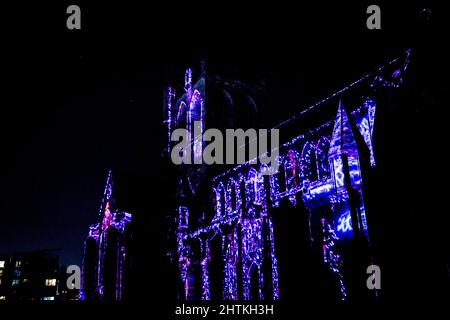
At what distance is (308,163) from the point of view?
13336 mm

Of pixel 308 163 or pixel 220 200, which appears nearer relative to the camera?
pixel 308 163

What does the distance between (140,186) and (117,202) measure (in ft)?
5.09

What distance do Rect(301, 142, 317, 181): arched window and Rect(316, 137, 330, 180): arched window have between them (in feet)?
1.25

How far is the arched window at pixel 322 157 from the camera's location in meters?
12.6

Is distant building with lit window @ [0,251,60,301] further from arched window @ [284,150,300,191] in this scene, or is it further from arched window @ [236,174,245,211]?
arched window @ [284,150,300,191]

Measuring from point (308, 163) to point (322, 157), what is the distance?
0.71 metres

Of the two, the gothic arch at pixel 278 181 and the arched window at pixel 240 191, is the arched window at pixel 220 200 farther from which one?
the gothic arch at pixel 278 181

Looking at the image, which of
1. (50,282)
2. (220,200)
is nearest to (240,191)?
(220,200)

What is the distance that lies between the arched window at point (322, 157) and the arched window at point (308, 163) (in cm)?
38

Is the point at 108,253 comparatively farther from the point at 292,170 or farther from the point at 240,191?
the point at 292,170

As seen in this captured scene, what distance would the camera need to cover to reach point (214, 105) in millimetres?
22172

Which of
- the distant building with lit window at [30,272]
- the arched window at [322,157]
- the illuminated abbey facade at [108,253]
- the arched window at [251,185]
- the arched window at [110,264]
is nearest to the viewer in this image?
the arched window at [322,157]

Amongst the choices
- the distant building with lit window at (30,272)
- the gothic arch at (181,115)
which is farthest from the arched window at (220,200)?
the distant building with lit window at (30,272)

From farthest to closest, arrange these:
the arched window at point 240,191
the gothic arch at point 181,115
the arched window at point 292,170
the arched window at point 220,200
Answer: the gothic arch at point 181,115 → the arched window at point 220,200 → the arched window at point 240,191 → the arched window at point 292,170
